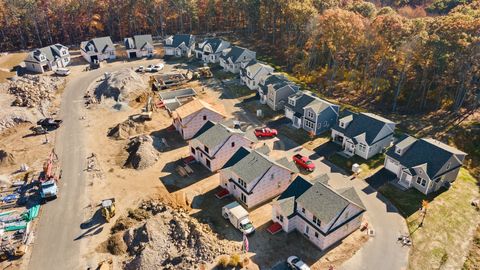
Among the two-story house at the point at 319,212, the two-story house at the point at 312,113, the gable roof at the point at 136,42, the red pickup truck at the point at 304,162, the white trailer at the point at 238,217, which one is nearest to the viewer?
the two-story house at the point at 319,212

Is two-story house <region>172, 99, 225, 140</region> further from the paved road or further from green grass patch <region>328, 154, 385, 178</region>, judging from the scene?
green grass patch <region>328, 154, 385, 178</region>

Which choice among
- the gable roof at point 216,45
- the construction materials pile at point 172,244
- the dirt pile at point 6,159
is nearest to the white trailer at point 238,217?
the construction materials pile at point 172,244

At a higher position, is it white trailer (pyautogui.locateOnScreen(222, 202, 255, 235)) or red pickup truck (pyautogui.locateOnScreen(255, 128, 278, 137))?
red pickup truck (pyautogui.locateOnScreen(255, 128, 278, 137))

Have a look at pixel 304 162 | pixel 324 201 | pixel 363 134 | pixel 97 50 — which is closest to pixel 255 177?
pixel 324 201

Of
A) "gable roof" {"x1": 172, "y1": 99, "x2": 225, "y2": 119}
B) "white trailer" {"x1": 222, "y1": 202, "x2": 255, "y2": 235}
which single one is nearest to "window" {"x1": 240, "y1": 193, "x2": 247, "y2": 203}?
"white trailer" {"x1": 222, "y1": 202, "x2": 255, "y2": 235}

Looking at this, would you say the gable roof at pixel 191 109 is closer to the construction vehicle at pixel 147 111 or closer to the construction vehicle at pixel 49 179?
the construction vehicle at pixel 147 111

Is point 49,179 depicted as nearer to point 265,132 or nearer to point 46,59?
point 265,132
